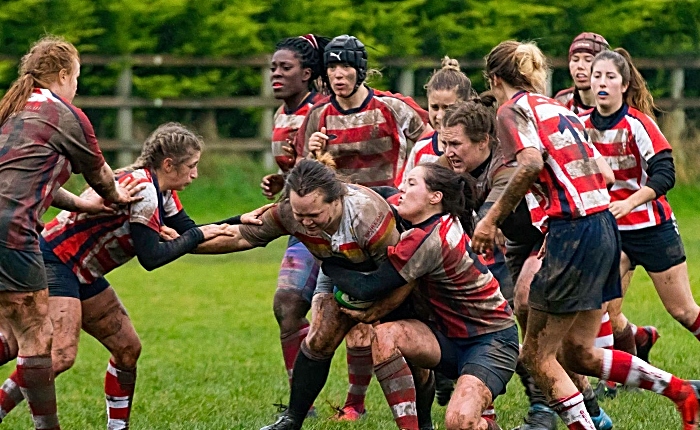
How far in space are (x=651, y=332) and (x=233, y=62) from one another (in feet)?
40.0

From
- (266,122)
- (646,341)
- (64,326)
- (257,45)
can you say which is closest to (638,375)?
(646,341)

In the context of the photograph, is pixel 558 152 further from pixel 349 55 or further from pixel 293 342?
pixel 293 342

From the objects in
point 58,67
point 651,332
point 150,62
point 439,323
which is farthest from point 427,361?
point 150,62

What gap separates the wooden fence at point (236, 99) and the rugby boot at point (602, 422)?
12.5m

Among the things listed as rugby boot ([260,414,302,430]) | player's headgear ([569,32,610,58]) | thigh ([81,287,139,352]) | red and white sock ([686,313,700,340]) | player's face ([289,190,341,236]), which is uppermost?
player's headgear ([569,32,610,58])

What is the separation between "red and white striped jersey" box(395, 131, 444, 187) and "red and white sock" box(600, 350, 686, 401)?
1519mm

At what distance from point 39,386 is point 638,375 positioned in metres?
2.48

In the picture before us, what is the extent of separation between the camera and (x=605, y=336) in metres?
6.31

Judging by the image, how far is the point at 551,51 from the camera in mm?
19109

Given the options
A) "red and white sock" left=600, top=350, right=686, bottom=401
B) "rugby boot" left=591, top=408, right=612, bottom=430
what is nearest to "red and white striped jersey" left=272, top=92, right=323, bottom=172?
"rugby boot" left=591, top=408, right=612, bottom=430

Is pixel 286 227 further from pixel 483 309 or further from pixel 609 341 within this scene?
pixel 609 341

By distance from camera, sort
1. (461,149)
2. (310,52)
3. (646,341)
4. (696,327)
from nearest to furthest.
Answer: (461,149) → (696,327) → (646,341) → (310,52)

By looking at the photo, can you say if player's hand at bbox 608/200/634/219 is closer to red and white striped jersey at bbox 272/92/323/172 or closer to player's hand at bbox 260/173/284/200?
player's hand at bbox 260/173/284/200

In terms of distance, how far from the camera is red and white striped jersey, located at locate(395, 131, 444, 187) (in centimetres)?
652
